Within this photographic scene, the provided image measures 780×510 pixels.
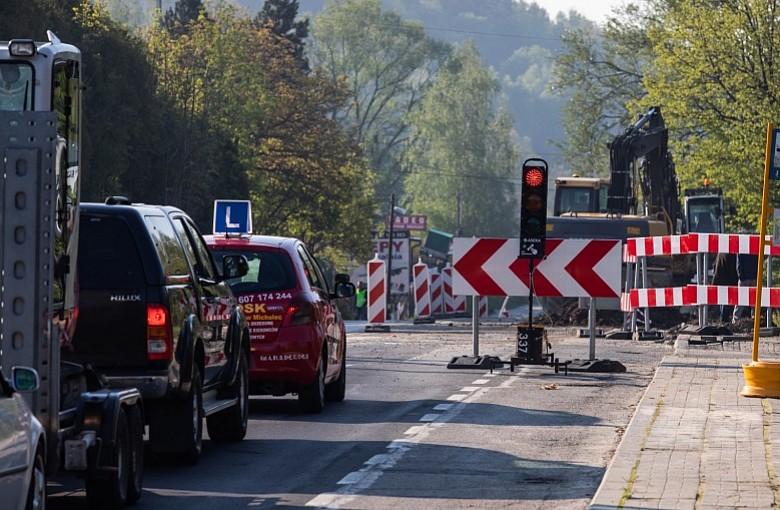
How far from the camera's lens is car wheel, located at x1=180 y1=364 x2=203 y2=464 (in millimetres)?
11773

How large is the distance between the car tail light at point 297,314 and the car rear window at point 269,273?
0.61ft

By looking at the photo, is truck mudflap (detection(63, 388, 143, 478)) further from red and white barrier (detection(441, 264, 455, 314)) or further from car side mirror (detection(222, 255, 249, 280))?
red and white barrier (detection(441, 264, 455, 314))

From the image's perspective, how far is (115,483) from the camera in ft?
31.8

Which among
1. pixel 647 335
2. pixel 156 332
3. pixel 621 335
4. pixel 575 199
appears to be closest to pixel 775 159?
pixel 156 332

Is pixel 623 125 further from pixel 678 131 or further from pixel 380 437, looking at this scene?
pixel 380 437

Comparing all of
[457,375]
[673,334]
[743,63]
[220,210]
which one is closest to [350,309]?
[743,63]

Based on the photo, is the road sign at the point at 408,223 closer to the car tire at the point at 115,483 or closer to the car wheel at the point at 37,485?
the car tire at the point at 115,483

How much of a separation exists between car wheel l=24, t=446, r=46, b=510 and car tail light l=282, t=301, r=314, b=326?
7.87 metres

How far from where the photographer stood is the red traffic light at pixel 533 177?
23.0 metres

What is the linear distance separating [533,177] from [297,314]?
7482mm

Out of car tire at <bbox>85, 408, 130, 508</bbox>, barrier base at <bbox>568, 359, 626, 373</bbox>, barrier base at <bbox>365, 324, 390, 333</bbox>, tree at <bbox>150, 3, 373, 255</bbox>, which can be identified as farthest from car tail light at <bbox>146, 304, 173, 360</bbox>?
tree at <bbox>150, 3, 373, 255</bbox>

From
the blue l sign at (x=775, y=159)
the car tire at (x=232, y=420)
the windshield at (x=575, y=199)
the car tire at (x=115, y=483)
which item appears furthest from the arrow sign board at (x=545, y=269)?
the windshield at (x=575, y=199)

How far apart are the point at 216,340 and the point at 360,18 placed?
10549cm

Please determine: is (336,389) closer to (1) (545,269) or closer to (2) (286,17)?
(1) (545,269)
